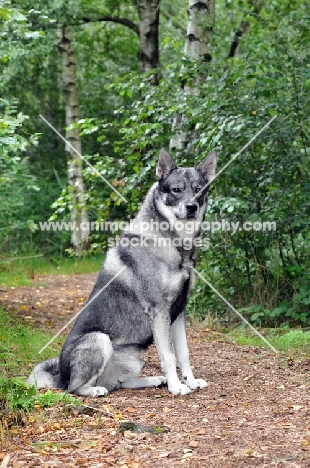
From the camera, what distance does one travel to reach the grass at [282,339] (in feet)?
23.2

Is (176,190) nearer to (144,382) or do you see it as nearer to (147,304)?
(147,304)

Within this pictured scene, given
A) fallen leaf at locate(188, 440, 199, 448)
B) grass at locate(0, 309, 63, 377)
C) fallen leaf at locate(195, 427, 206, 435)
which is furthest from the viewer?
grass at locate(0, 309, 63, 377)

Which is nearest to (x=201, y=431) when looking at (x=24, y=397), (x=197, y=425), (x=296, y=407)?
(x=197, y=425)

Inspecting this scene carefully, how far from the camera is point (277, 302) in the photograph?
28.3 feet

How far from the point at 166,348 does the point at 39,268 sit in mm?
8681

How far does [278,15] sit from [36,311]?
16.4ft

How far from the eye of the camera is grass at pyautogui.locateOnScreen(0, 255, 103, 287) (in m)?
12.1

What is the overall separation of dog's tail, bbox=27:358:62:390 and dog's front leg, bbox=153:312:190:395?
90 cm

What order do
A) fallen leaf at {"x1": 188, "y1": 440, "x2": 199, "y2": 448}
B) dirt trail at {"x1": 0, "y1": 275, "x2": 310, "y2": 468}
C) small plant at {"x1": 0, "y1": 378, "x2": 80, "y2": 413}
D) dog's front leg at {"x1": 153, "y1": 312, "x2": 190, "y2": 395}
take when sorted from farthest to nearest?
1. dog's front leg at {"x1": 153, "y1": 312, "x2": 190, "y2": 395}
2. small plant at {"x1": 0, "y1": 378, "x2": 80, "y2": 413}
3. fallen leaf at {"x1": 188, "y1": 440, "x2": 199, "y2": 448}
4. dirt trail at {"x1": 0, "y1": 275, "x2": 310, "y2": 468}

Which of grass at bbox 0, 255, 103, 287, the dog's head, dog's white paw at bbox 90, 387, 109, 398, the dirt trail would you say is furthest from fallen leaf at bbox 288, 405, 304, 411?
grass at bbox 0, 255, 103, 287

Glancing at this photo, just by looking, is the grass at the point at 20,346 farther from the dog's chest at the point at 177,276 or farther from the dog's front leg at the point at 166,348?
the dog's chest at the point at 177,276

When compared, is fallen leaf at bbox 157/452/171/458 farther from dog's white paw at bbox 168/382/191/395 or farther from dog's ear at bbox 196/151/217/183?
dog's ear at bbox 196/151/217/183

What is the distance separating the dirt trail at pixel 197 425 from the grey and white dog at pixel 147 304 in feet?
0.70

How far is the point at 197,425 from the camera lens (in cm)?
485
